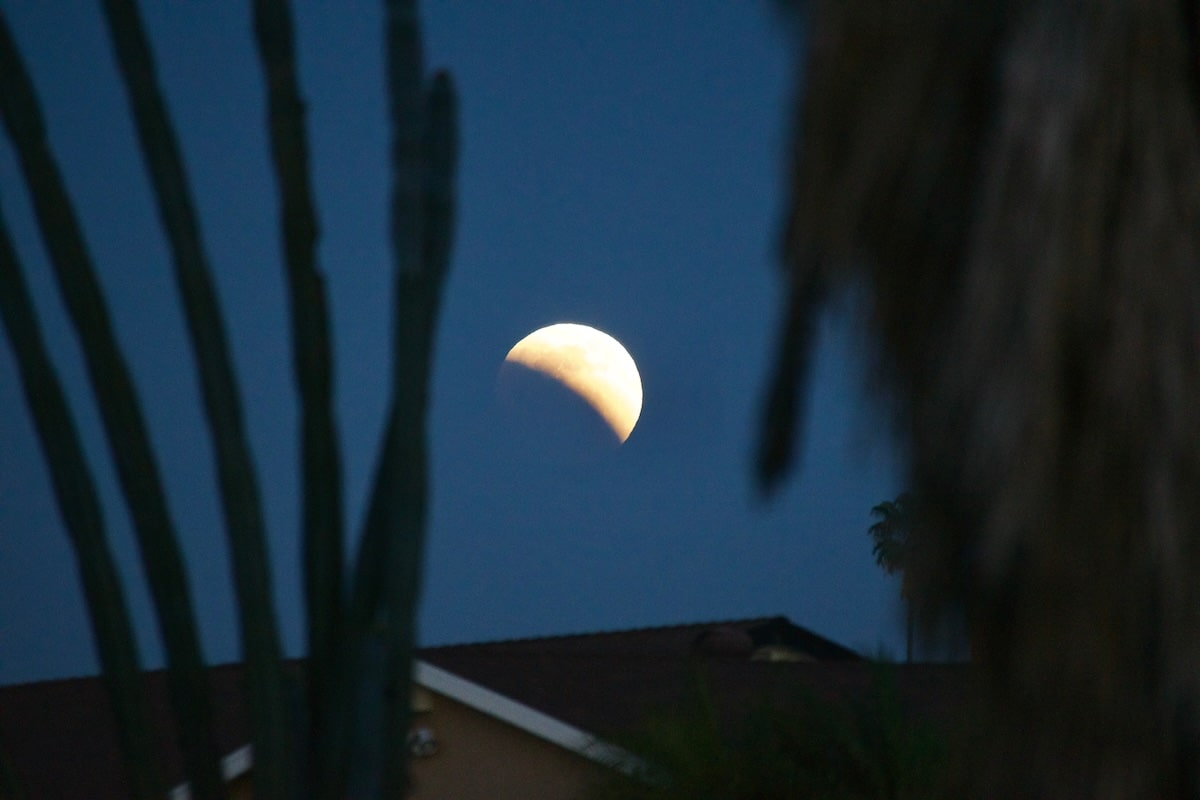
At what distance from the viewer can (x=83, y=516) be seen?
4594 mm

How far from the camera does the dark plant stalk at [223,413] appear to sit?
4500 millimetres

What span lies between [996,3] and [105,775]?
14.3m

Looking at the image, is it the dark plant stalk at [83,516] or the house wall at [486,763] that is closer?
the dark plant stalk at [83,516]

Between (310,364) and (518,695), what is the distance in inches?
463

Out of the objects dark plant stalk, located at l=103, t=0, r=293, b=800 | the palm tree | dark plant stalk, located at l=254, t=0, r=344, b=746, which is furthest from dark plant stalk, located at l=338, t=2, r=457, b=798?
the palm tree

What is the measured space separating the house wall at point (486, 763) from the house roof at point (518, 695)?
0.27m

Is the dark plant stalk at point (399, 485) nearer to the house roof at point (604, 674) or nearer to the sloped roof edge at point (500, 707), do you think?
the house roof at point (604, 674)

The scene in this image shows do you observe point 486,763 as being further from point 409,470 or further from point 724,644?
point 409,470

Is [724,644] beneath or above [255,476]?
above

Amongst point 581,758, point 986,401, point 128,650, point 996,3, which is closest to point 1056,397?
point 986,401

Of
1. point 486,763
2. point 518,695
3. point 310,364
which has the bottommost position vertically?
point 486,763

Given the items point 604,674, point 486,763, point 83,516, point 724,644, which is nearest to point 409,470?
point 83,516

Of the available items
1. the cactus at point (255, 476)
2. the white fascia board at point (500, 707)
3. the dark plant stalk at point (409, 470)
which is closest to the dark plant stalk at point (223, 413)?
the cactus at point (255, 476)

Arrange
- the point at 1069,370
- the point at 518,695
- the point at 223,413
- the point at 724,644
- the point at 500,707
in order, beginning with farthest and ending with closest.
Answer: the point at 724,644 < the point at 518,695 < the point at 500,707 < the point at 1069,370 < the point at 223,413
